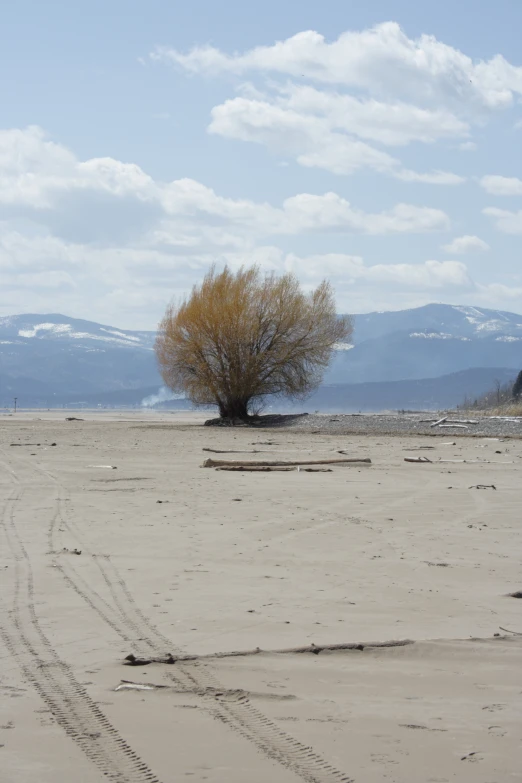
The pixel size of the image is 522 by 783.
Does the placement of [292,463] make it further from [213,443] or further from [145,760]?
[145,760]

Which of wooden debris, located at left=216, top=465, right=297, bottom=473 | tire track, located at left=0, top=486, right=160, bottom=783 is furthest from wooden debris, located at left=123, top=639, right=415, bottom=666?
wooden debris, located at left=216, top=465, right=297, bottom=473

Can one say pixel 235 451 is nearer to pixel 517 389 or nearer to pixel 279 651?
pixel 279 651

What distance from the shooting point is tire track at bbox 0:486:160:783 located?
3617 mm

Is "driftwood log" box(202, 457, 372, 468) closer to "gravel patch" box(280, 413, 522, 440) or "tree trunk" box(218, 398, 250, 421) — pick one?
"gravel patch" box(280, 413, 522, 440)

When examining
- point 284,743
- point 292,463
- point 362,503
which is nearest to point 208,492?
point 362,503

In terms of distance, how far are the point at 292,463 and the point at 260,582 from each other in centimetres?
1049

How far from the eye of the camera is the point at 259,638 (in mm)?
5398

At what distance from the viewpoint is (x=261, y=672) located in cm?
477

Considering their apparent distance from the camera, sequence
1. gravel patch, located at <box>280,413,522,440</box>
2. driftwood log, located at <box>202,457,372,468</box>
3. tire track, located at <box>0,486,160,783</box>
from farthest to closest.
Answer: gravel patch, located at <box>280,413,522,440</box>, driftwood log, located at <box>202,457,372,468</box>, tire track, located at <box>0,486,160,783</box>

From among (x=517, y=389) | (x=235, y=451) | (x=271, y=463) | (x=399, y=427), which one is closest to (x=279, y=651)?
(x=271, y=463)

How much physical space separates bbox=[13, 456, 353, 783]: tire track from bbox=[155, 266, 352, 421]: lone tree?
3334 cm

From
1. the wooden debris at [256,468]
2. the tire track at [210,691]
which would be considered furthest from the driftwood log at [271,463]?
the tire track at [210,691]

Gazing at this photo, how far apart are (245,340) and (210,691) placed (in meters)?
36.4

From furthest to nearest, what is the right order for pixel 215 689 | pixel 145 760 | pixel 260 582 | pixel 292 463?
1. pixel 292 463
2. pixel 260 582
3. pixel 215 689
4. pixel 145 760
